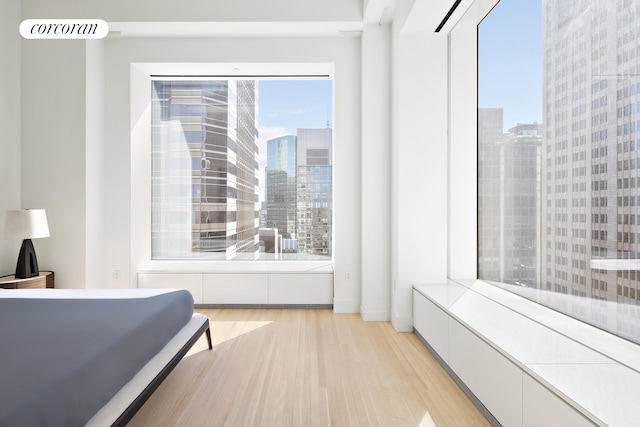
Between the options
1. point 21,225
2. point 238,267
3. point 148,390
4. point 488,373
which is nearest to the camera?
point 148,390

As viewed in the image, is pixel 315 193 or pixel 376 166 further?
pixel 315 193

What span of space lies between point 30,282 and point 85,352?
252 centimetres

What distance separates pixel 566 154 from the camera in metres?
2.22

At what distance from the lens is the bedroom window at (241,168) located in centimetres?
→ 460

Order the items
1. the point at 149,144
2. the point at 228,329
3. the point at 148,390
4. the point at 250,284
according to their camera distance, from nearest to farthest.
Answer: the point at 148,390
the point at 228,329
the point at 250,284
the point at 149,144

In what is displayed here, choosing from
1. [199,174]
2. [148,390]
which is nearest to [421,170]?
[199,174]

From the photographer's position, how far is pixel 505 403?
1.80 m

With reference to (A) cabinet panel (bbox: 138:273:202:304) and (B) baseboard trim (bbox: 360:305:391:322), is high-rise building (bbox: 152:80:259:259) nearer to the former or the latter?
(A) cabinet panel (bbox: 138:273:202:304)

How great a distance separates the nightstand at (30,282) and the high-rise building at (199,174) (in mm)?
1091

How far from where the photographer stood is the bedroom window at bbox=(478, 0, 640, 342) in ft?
6.00

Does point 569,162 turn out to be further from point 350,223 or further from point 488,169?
point 350,223

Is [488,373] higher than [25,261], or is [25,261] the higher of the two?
[25,261]

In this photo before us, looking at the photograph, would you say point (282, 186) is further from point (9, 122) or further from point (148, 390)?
point (148, 390)

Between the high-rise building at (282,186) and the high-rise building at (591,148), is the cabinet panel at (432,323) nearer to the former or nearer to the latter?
the high-rise building at (591,148)
